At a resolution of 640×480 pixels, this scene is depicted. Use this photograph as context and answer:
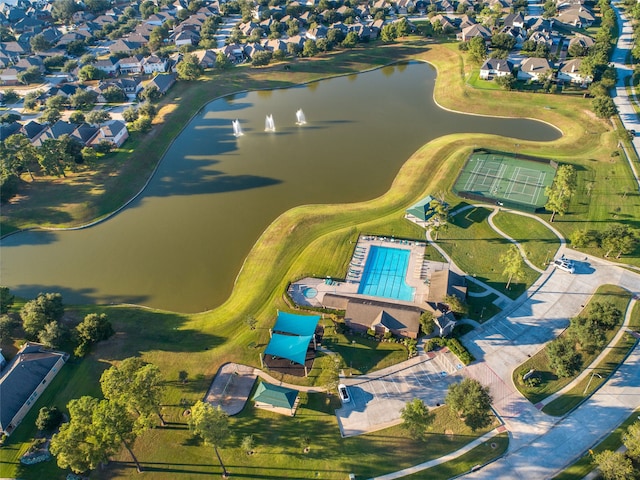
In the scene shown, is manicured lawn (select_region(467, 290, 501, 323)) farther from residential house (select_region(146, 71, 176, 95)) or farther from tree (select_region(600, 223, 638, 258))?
residential house (select_region(146, 71, 176, 95))

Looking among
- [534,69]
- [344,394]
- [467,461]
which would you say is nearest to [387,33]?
[534,69]

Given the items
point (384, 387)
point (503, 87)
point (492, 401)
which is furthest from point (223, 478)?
point (503, 87)

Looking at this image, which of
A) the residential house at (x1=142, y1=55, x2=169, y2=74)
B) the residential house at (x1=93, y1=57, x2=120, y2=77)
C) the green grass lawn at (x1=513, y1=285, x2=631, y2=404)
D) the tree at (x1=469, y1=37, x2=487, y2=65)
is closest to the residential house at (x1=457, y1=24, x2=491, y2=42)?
the tree at (x1=469, y1=37, x2=487, y2=65)

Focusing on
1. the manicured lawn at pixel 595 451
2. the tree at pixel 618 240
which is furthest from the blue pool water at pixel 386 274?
the tree at pixel 618 240

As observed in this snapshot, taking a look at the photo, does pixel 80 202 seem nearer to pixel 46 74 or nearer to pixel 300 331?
pixel 300 331

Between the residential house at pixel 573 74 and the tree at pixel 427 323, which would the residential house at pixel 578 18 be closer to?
the residential house at pixel 573 74
